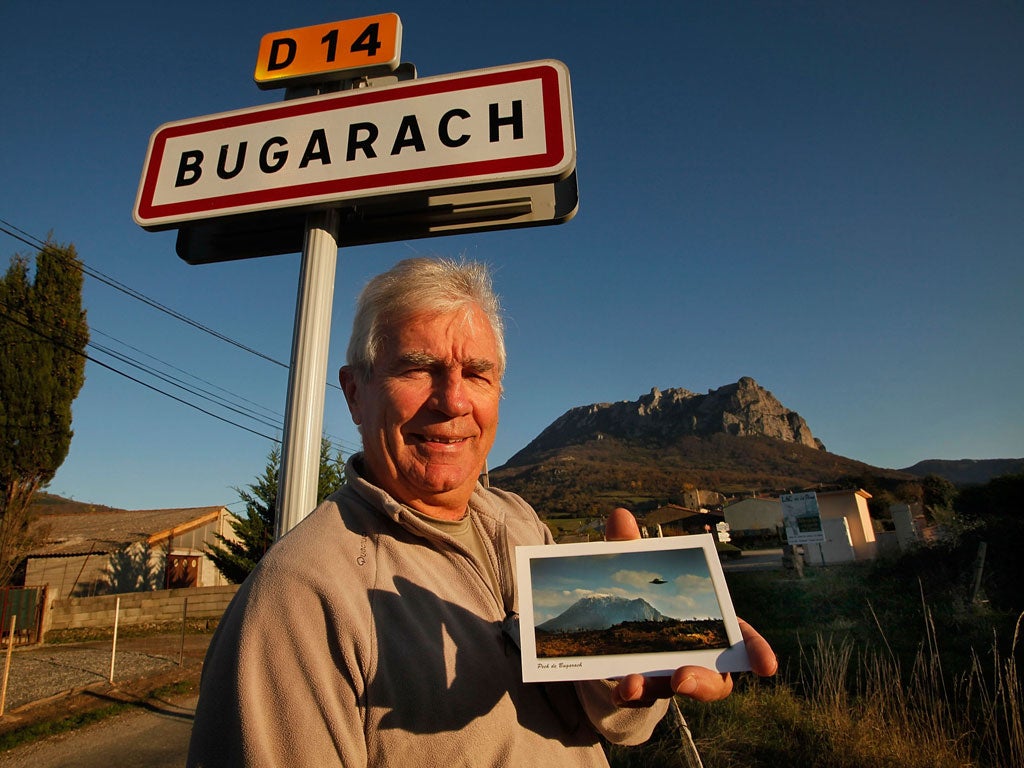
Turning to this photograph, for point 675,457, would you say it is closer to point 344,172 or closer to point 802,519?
point 802,519

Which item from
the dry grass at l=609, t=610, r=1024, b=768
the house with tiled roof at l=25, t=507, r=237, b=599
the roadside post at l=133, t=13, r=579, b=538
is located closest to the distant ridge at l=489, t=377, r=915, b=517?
the house with tiled roof at l=25, t=507, r=237, b=599

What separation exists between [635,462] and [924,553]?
73195 millimetres

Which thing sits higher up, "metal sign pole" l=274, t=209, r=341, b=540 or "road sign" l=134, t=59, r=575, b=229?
"road sign" l=134, t=59, r=575, b=229

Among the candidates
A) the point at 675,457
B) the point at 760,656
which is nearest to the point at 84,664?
the point at 760,656

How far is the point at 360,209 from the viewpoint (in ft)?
5.74

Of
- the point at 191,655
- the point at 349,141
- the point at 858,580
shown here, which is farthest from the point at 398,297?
the point at 858,580

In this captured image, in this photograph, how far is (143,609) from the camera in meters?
16.0

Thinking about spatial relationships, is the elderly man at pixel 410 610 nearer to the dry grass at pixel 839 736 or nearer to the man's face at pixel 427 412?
the man's face at pixel 427 412

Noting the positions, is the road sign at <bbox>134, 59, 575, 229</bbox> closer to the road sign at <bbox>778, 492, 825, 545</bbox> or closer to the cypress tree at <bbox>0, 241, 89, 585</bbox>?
the cypress tree at <bbox>0, 241, 89, 585</bbox>

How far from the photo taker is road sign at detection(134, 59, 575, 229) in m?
1.58

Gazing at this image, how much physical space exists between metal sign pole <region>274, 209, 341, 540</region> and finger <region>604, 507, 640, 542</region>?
0.82 meters

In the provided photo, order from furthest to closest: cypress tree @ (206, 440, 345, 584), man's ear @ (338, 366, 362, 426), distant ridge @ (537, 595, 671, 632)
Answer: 1. cypress tree @ (206, 440, 345, 584)
2. man's ear @ (338, 366, 362, 426)
3. distant ridge @ (537, 595, 671, 632)

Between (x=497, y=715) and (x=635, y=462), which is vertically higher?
(x=635, y=462)

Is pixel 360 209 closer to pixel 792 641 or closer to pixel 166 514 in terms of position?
pixel 792 641
